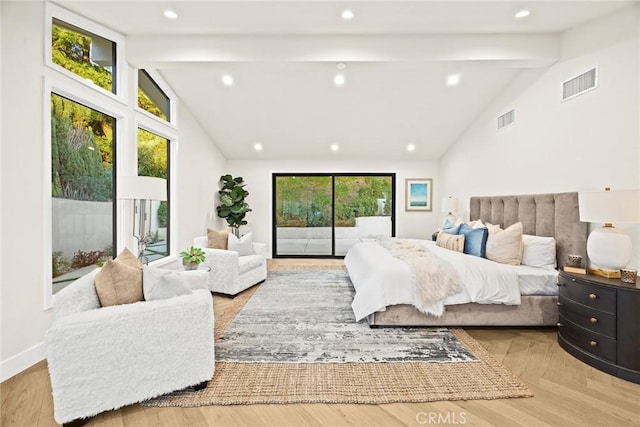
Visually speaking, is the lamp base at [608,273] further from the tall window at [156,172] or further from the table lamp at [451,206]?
the tall window at [156,172]

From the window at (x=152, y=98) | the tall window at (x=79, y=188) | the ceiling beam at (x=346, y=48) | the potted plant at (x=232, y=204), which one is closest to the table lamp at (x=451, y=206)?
the ceiling beam at (x=346, y=48)

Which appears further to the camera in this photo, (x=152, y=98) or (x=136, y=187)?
(x=152, y=98)

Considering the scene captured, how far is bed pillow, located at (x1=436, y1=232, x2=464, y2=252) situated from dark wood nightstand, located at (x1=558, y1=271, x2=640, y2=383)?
1.27 m

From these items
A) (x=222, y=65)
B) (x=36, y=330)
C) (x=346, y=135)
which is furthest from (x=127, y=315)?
(x=346, y=135)

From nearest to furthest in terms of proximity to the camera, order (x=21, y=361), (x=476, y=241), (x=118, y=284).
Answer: (x=118, y=284) < (x=21, y=361) < (x=476, y=241)

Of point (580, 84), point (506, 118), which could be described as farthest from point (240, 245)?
point (580, 84)

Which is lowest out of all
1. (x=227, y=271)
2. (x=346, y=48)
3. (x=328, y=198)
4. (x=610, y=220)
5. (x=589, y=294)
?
(x=227, y=271)

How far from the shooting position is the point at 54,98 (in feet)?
8.16

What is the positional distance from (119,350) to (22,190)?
5.10ft

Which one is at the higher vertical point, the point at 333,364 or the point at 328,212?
the point at 328,212

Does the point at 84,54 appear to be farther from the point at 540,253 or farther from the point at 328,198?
the point at 540,253

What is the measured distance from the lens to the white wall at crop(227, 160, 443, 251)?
6.28 metres

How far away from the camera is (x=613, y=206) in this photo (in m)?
2.13

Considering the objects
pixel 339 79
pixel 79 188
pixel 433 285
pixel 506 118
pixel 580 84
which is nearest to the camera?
pixel 433 285
